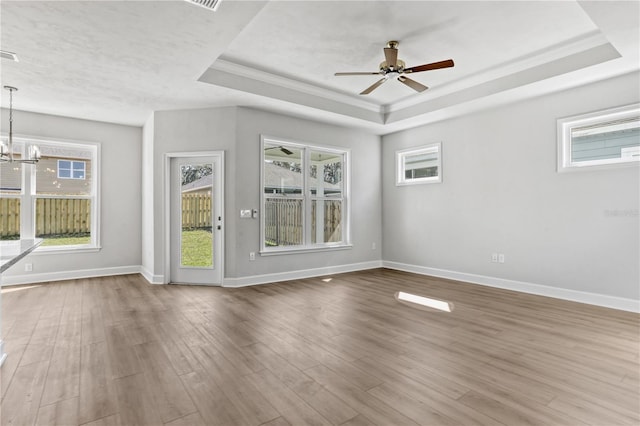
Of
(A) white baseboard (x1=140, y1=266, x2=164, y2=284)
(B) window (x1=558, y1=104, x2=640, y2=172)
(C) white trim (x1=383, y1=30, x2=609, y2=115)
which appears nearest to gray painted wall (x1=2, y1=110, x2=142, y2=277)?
(A) white baseboard (x1=140, y1=266, x2=164, y2=284)

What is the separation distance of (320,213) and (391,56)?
3.21m

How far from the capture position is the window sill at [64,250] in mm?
5488

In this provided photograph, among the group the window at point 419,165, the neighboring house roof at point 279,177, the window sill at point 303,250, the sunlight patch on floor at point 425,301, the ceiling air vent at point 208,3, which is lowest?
the sunlight patch on floor at point 425,301

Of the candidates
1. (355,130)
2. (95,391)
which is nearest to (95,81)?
(95,391)

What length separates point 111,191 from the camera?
20.0ft

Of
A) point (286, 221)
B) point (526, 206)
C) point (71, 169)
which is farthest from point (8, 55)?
point (526, 206)

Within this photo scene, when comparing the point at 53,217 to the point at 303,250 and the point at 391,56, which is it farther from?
the point at 391,56

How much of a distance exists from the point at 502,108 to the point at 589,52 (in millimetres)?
1374

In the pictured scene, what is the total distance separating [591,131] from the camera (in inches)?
171

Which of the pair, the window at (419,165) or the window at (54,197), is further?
the window at (419,165)

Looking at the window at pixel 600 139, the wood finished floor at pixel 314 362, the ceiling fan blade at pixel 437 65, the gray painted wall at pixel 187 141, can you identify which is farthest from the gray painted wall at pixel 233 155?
the window at pixel 600 139

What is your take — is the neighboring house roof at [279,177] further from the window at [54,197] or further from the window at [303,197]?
the window at [54,197]

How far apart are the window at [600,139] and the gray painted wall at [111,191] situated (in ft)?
23.5

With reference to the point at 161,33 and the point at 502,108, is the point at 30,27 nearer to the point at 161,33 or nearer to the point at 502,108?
the point at 161,33
